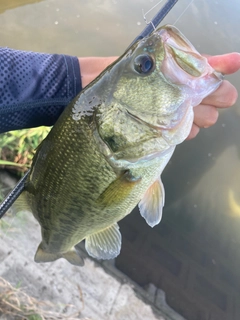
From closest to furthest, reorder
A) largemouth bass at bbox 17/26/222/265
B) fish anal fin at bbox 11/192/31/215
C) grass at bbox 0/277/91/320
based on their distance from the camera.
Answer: largemouth bass at bbox 17/26/222/265 < fish anal fin at bbox 11/192/31/215 < grass at bbox 0/277/91/320

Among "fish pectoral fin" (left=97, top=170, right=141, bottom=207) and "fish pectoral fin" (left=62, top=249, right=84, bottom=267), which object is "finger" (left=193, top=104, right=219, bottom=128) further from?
"fish pectoral fin" (left=62, top=249, right=84, bottom=267)

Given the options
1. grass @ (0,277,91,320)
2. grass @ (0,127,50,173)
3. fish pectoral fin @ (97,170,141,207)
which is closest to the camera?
fish pectoral fin @ (97,170,141,207)

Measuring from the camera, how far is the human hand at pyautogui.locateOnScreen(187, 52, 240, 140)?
1.01 meters

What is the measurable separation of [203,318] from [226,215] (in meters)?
0.91

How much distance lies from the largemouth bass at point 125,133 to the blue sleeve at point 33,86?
0.30 m

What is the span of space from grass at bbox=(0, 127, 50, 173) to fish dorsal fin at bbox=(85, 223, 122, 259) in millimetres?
1488

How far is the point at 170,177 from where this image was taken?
10.4 ft

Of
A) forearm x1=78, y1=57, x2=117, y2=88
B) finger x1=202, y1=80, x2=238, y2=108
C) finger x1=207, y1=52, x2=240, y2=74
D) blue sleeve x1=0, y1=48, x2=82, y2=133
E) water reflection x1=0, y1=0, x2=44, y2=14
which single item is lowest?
water reflection x1=0, y1=0, x2=44, y2=14

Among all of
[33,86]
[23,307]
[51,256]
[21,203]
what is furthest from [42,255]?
[23,307]

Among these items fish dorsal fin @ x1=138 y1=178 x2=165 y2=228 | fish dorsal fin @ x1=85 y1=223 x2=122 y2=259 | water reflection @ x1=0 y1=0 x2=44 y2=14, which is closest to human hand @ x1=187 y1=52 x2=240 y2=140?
fish dorsal fin @ x1=138 y1=178 x2=165 y2=228

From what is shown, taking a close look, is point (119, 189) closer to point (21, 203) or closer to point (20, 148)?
Answer: point (21, 203)

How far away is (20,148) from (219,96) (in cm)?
188

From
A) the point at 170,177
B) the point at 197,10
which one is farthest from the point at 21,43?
the point at 170,177

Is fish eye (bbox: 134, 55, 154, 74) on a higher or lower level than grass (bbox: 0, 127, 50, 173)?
higher
